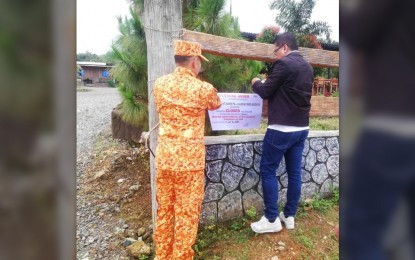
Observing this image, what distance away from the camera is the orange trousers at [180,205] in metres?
2.24

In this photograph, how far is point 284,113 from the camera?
8.77 feet

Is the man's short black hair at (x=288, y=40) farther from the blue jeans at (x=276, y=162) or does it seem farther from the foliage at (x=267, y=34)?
the foliage at (x=267, y=34)

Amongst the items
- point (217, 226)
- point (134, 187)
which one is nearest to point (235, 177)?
point (217, 226)

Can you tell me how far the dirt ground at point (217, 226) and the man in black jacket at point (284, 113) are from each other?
18 cm

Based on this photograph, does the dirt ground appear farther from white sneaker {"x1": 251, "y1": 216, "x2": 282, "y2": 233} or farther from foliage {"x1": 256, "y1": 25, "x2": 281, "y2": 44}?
foliage {"x1": 256, "y1": 25, "x2": 281, "y2": 44}

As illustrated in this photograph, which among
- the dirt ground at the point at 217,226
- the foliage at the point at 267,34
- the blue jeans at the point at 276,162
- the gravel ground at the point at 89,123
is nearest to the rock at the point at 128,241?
the dirt ground at the point at 217,226

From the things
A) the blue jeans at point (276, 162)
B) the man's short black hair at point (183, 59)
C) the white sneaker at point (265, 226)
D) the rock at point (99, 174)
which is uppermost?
the man's short black hair at point (183, 59)

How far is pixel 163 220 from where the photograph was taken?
2342 mm

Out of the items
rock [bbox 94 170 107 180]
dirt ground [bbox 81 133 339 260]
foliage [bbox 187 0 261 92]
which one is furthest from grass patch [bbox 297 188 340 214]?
rock [bbox 94 170 107 180]

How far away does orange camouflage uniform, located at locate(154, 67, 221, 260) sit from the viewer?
7.23 feet

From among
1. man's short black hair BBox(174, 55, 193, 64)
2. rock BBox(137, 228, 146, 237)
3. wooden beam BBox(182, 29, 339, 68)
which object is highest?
wooden beam BBox(182, 29, 339, 68)
